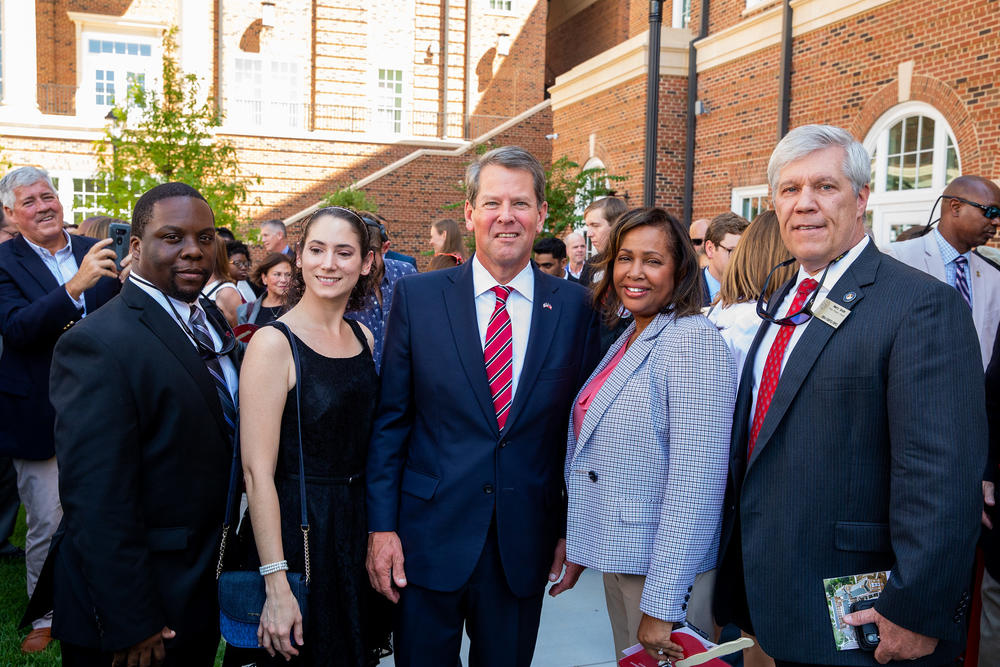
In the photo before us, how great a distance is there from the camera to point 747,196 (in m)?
14.3

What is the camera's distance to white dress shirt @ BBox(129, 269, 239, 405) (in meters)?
2.56

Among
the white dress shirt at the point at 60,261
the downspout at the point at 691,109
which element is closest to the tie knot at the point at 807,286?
the white dress shirt at the point at 60,261

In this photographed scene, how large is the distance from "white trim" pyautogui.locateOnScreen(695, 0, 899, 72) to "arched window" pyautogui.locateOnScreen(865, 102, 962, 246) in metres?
1.75

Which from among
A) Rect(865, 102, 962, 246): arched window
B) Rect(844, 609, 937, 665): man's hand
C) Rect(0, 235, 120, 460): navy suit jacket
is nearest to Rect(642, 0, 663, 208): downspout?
Rect(865, 102, 962, 246): arched window

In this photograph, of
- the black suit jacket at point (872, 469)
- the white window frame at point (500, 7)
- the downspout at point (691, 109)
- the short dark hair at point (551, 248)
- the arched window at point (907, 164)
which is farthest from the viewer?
the white window frame at point (500, 7)

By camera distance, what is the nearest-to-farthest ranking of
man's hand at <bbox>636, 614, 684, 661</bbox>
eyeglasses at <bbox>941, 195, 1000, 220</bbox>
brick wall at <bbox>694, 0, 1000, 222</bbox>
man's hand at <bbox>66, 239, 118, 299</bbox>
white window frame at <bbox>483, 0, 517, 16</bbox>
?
man's hand at <bbox>636, 614, 684, 661</bbox>, man's hand at <bbox>66, 239, 118, 299</bbox>, eyeglasses at <bbox>941, 195, 1000, 220</bbox>, brick wall at <bbox>694, 0, 1000, 222</bbox>, white window frame at <bbox>483, 0, 517, 16</bbox>

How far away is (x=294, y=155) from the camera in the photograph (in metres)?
24.2

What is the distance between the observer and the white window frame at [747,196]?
13883 millimetres

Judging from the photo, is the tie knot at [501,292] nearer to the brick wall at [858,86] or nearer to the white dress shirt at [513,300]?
the white dress shirt at [513,300]

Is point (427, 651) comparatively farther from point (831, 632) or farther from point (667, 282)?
point (667, 282)

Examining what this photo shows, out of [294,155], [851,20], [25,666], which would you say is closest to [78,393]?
[25,666]

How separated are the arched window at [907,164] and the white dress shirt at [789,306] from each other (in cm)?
964

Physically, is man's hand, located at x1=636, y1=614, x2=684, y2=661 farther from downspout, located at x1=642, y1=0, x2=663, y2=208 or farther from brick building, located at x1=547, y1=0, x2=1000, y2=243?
downspout, located at x1=642, y1=0, x2=663, y2=208

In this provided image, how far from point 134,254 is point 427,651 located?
173 centimetres
